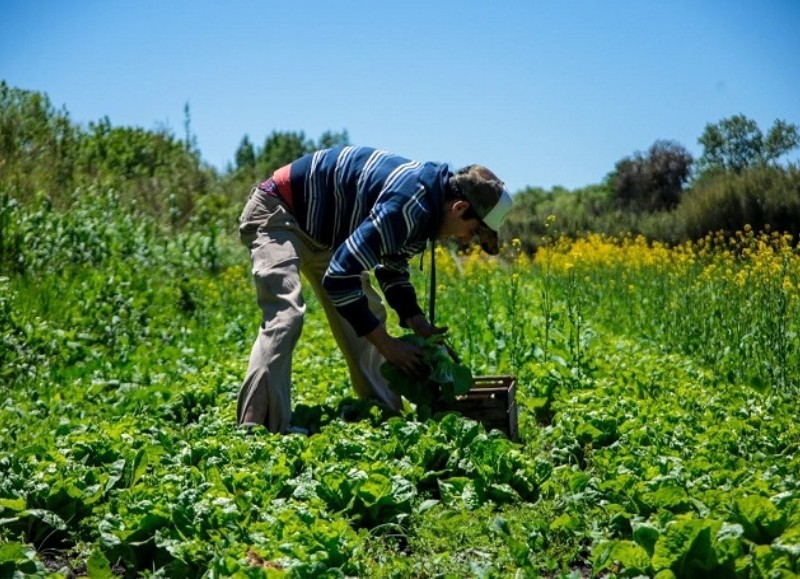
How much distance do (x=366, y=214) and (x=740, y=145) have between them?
31.6ft

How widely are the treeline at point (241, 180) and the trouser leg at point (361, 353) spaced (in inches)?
149

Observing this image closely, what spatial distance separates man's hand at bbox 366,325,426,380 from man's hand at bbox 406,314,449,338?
293 millimetres

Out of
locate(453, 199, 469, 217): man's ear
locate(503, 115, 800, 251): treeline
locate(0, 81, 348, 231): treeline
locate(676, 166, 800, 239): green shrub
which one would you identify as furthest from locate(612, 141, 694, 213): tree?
locate(453, 199, 469, 217): man's ear

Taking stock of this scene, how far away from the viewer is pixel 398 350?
600 centimetres

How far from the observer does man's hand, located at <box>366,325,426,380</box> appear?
5996 millimetres

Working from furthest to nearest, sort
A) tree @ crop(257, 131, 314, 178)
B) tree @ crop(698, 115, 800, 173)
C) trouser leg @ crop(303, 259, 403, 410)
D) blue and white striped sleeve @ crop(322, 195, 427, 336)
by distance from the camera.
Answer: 1. tree @ crop(257, 131, 314, 178)
2. tree @ crop(698, 115, 800, 173)
3. trouser leg @ crop(303, 259, 403, 410)
4. blue and white striped sleeve @ crop(322, 195, 427, 336)

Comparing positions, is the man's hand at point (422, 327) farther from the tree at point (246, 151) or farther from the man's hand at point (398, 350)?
the tree at point (246, 151)

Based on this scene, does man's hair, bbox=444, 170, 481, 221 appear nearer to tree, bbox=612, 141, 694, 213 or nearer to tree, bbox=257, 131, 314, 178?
tree, bbox=612, 141, 694, 213

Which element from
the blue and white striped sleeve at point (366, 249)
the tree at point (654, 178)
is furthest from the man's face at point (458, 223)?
the tree at point (654, 178)

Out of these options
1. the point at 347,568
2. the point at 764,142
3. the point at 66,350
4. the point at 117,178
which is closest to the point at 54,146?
the point at 117,178

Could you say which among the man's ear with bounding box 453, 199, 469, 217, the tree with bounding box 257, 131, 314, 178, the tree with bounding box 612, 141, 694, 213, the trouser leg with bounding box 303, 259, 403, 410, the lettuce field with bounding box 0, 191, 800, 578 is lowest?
the lettuce field with bounding box 0, 191, 800, 578

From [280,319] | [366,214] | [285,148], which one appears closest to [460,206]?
[366,214]

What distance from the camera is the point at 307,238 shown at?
6.51m

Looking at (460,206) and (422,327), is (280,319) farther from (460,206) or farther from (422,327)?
(460,206)
